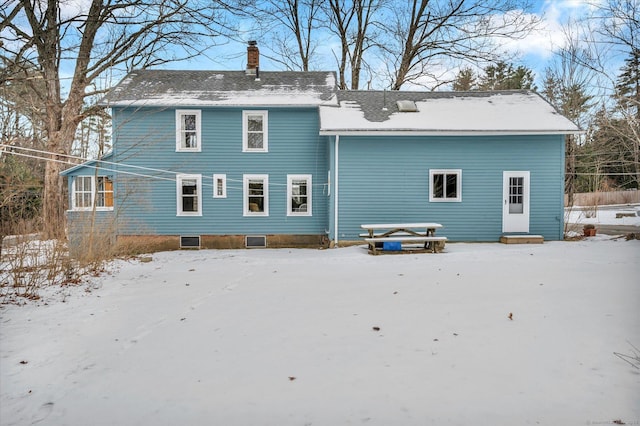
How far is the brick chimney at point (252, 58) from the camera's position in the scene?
1675cm

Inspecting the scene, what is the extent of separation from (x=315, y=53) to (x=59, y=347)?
23.4 meters

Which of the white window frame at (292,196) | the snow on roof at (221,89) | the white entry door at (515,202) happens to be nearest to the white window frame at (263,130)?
the snow on roof at (221,89)

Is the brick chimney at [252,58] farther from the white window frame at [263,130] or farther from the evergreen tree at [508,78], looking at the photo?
the evergreen tree at [508,78]

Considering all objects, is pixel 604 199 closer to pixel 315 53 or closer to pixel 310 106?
pixel 315 53

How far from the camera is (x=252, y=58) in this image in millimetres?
17016

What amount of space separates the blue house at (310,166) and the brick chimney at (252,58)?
1050 mm

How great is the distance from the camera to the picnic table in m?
12.0

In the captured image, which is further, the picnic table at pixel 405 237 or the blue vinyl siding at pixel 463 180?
the blue vinyl siding at pixel 463 180

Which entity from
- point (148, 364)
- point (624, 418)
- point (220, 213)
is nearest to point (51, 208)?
point (220, 213)

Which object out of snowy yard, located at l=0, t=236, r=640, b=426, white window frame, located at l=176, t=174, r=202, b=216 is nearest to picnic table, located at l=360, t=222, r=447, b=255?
snowy yard, located at l=0, t=236, r=640, b=426

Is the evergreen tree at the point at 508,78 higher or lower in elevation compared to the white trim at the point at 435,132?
higher

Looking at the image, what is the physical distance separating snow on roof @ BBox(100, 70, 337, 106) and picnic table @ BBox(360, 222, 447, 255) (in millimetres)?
5085

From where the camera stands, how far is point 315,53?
25.3 m

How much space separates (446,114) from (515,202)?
12.1 feet
